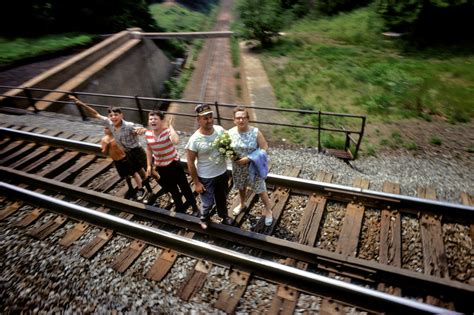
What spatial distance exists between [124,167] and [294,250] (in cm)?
319

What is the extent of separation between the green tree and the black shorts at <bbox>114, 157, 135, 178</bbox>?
19735 millimetres

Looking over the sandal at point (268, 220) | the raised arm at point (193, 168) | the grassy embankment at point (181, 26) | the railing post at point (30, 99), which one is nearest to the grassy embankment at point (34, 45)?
the grassy embankment at point (181, 26)

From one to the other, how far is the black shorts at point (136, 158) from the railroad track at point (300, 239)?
62cm

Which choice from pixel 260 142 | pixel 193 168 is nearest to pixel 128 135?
pixel 193 168

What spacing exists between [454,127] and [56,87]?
14.2 metres

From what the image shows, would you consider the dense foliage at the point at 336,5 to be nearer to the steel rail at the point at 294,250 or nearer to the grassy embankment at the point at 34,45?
the grassy embankment at the point at 34,45

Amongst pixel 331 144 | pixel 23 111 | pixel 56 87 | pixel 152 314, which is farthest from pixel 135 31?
pixel 152 314

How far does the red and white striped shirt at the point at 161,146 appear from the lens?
4262 millimetres

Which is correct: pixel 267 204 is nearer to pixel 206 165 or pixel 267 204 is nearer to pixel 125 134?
pixel 206 165

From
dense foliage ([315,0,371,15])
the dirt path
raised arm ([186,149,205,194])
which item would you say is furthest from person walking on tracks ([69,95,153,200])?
dense foliage ([315,0,371,15])

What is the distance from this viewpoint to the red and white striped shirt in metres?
4.26

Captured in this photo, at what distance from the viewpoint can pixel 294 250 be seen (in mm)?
4031

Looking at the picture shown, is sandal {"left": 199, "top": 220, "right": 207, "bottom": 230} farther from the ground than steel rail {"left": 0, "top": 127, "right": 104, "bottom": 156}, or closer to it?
farther from the ground

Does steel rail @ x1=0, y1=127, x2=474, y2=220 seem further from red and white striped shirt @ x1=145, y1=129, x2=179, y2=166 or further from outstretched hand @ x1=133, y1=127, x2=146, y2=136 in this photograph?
red and white striped shirt @ x1=145, y1=129, x2=179, y2=166
